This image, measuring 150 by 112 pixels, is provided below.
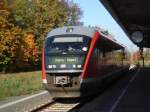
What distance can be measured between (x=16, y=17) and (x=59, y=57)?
194 feet

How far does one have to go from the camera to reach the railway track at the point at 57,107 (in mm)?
16922

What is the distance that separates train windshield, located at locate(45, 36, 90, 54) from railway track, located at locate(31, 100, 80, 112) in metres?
2.07

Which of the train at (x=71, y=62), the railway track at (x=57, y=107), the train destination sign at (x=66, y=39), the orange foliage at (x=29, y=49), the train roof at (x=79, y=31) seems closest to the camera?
the railway track at (x=57, y=107)

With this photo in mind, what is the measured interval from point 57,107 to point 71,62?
6.02 feet

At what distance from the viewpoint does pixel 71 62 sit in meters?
18.5

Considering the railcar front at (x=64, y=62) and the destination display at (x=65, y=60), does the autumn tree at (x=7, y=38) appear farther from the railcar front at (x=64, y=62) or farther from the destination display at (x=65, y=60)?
the destination display at (x=65, y=60)

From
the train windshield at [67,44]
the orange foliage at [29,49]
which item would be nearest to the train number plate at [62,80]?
the train windshield at [67,44]

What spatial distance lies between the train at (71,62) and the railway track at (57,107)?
0.38m

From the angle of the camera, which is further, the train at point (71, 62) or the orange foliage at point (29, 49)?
the orange foliage at point (29, 49)

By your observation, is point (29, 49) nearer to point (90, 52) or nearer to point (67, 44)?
point (67, 44)

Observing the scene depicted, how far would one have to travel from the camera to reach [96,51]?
65.3 ft

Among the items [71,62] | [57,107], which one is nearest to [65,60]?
[71,62]

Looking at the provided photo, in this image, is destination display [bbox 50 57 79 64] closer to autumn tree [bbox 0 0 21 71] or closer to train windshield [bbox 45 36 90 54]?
train windshield [bbox 45 36 90 54]

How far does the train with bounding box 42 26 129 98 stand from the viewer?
18297 millimetres
